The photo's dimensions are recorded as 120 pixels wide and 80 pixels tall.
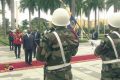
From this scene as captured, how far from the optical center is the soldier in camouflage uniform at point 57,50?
4.04m

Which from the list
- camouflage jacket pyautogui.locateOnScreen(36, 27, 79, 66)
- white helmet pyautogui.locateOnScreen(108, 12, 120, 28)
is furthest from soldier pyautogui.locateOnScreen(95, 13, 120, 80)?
camouflage jacket pyautogui.locateOnScreen(36, 27, 79, 66)

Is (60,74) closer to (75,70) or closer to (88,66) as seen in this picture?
(75,70)

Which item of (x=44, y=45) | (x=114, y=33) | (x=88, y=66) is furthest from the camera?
(x=88, y=66)

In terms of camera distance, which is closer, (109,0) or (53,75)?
(53,75)

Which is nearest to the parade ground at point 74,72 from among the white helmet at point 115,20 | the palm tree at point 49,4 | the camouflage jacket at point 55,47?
the white helmet at point 115,20

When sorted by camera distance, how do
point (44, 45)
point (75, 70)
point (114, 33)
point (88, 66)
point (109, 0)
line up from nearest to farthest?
Answer: point (44, 45) < point (114, 33) < point (75, 70) < point (88, 66) < point (109, 0)

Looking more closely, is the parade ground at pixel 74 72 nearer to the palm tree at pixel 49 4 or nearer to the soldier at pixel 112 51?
the soldier at pixel 112 51

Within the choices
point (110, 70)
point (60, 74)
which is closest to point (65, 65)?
point (60, 74)

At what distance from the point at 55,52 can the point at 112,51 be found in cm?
98

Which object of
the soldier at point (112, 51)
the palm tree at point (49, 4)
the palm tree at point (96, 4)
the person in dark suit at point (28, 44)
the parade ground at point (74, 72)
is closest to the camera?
the soldier at point (112, 51)

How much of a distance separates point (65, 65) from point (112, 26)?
1036 millimetres

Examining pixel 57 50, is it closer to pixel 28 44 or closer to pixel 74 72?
pixel 74 72

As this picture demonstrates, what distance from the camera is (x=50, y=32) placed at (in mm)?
4117

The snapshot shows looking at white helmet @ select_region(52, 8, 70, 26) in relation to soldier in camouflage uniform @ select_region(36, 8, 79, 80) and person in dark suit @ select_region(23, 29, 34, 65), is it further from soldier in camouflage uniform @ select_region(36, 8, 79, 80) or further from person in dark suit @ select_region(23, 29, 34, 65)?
person in dark suit @ select_region(23, 29, 34, 65)
